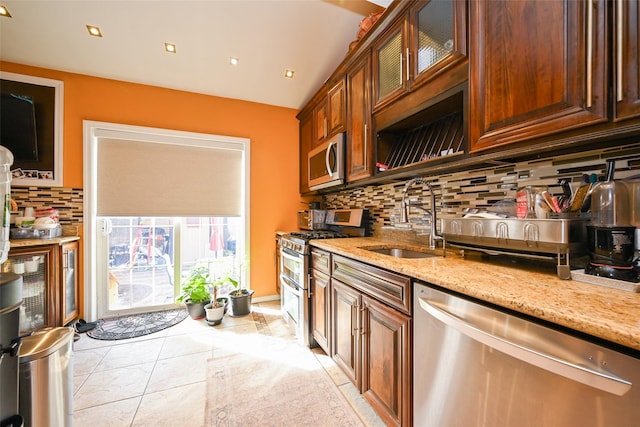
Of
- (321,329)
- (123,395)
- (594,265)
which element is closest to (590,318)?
(594,265)

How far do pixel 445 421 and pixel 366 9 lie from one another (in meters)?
2.65

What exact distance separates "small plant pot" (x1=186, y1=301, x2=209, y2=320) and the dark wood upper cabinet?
2.82 meters

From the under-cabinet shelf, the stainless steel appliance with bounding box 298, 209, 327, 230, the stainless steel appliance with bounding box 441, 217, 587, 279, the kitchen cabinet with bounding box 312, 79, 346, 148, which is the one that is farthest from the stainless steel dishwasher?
the stainless steel appliance with bounding box 298, 209, 327, 230

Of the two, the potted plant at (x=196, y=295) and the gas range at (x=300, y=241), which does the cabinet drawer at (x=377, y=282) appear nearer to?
the gas range at (x=300, y=241)

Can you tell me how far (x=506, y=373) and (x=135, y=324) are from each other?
10.2 ft

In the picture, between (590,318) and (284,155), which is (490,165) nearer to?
(590,318)

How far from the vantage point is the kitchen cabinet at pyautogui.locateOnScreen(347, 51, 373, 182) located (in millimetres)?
1927

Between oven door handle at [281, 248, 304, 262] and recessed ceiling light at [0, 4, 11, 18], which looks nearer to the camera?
recessed ceiling light at [0, 4, 11, 18]

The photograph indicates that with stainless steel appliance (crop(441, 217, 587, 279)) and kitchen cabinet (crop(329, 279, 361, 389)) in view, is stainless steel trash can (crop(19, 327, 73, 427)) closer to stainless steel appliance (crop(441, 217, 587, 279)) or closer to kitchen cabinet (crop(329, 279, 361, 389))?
kitchen cabinet (crop(329, 279, 361, 389))

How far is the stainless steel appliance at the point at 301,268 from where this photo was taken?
6.99ft

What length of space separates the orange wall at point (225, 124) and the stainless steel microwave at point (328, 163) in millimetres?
652

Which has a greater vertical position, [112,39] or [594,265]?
[112,39]

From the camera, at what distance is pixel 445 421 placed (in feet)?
3.10

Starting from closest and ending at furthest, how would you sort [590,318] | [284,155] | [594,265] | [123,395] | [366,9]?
[590,318], [594,265], [123,395], [366,9], [284,155]
